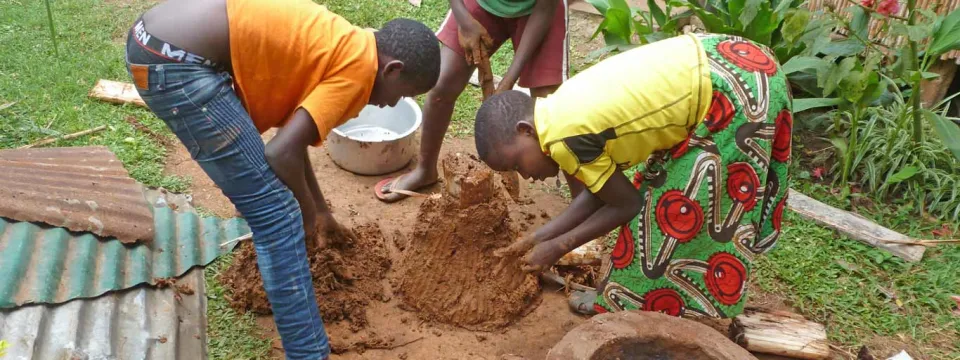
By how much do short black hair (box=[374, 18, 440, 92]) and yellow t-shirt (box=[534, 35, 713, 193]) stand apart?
0.41 m

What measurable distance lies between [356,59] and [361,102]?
6.1 inches

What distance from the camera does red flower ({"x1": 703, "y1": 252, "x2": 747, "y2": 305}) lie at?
244 cm

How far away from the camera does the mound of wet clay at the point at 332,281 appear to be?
2.81m

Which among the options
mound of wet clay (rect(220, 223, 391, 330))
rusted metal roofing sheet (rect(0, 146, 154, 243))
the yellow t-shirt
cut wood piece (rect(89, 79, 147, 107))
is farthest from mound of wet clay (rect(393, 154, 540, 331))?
cut wood piece (rect(89, 79, 147, 107))

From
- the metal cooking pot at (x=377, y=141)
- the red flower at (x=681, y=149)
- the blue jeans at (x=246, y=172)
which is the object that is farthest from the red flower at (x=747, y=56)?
the metal cooking pot at (x=377, y=141)

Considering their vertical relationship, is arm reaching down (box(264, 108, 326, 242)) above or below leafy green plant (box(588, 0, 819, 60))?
above

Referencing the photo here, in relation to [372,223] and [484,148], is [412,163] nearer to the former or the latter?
[372,223]

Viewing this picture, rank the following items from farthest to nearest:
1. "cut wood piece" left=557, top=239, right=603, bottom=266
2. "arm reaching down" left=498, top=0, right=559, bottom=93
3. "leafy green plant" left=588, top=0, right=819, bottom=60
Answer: "leafy green plant" left=588, top=0, right=819, bottom=60 → "cut wood piece" left=557, top=239, right=603, bottom=266 → "arm reaching down" left=498, top=0, right=559, bottom=93

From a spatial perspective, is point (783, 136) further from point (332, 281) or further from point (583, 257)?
point (332, 281)

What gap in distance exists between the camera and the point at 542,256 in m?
2.35

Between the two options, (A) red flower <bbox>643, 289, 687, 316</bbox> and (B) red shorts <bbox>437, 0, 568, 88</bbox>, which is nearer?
(A) red flower <bbox>643, 289, 687, 316</bbox>

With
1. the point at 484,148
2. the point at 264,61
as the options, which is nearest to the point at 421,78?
the point at 484,148

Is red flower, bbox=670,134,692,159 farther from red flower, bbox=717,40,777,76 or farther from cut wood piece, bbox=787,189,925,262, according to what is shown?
cut wood piece, bbox=787,189,925,262

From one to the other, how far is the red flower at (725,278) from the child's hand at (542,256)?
55cm
